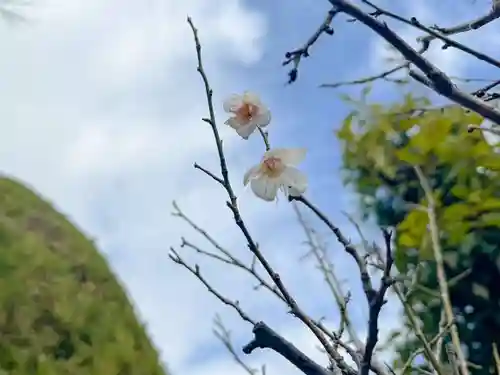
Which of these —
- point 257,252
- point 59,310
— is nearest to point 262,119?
point 257,252

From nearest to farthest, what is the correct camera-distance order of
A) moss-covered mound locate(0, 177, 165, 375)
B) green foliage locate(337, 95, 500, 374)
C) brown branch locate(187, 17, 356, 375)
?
1. brown branch locate(187, 17, 356, 375)
2. green foliage locate(337, 95, 500, 374)
3. moss-covered mound locate(0, 177, 165, 375)

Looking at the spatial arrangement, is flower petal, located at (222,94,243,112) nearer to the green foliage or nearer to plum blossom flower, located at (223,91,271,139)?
plum blossom flower, located at (223,91,271,139)

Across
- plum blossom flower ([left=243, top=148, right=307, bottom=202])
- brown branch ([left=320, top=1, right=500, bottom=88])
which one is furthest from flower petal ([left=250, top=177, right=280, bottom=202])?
brown branch ([left=320, top=1, right=500, bottom=88])

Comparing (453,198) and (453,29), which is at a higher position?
(453,198)

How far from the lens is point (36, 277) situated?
2047 millimetres

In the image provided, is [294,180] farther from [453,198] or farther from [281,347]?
[453,198]

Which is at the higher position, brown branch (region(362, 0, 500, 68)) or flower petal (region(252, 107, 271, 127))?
flower petal (region(252, 107, 271, 127))

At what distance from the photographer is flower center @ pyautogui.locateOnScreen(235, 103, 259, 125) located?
0.69 meters

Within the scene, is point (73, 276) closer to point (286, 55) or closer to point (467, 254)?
point (467, 254)

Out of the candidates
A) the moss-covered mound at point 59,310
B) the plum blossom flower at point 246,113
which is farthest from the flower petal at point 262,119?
the moss-covered mound at point 59,310

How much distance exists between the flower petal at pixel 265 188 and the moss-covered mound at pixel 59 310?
1337mm

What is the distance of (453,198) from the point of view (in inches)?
74.6

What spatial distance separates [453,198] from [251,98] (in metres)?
1.31

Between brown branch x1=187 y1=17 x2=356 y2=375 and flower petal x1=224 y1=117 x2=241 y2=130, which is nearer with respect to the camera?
brown branch x1=187 y1=17 x2=356 y2=375
